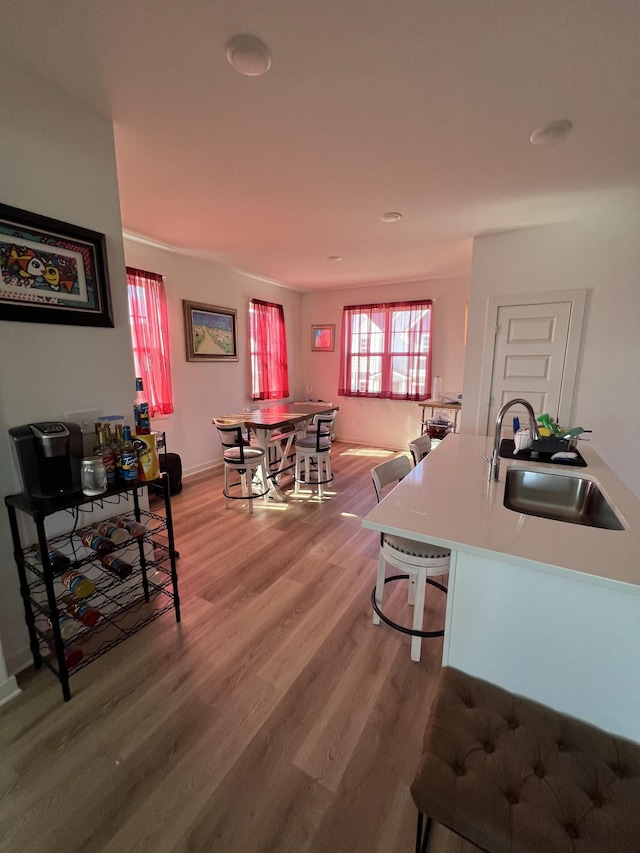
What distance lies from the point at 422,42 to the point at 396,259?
9.94 feet

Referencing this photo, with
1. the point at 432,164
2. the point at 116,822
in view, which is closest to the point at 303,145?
the point at 432,164

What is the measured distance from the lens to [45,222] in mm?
1538

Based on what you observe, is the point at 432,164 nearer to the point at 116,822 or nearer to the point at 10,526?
the point at 10,526

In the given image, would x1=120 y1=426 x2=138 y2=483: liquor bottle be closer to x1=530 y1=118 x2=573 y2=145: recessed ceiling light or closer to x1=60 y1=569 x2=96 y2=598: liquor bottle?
x1=60 y1=569 x2=96 y2=598: liquor bottle

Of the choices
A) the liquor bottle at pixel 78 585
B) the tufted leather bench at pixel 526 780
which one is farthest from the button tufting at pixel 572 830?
the liquor bottle at pixel 78 585

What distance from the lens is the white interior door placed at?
129 inches

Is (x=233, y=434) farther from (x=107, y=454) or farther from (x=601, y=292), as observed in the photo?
(x=601, y=292)

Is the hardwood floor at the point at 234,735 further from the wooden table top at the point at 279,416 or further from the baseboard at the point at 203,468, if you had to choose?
the baseboard at the point at 203,468

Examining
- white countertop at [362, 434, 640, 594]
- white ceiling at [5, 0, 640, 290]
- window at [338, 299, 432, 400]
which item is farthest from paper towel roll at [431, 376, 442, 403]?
white countertop at [362, 434, 640, 594]

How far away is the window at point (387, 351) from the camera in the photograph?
5395 millimetres

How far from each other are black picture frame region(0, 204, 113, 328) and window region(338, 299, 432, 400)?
445 cm

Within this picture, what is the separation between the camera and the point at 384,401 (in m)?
5.87

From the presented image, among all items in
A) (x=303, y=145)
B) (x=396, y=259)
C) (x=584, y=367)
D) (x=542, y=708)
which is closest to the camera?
(x=542, y=708)

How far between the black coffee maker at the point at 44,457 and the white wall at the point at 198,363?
2.51 m
